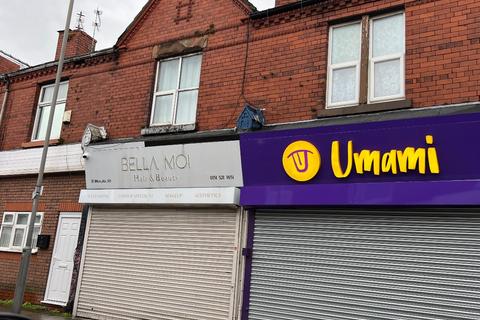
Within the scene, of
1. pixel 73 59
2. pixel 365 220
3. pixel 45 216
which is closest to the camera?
pixel 365 220

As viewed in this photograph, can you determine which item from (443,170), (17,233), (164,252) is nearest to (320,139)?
(443,170)

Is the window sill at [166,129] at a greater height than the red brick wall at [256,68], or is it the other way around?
the red brick wall at [256,68]

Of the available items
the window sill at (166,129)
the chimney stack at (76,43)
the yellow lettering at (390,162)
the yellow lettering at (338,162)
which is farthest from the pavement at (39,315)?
the chimney stack at (76,43)

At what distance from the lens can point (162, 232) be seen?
9.87 meters

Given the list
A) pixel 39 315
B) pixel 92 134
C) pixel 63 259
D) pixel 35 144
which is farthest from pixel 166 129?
pixel 39 315

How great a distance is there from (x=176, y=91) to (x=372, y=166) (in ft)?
16.9

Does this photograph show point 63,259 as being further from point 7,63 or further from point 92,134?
point 7,63

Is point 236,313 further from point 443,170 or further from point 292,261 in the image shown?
point 443,170

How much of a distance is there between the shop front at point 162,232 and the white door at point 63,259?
0.57 m

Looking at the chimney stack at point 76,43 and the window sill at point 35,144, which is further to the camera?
the chimney stack at point 76,43

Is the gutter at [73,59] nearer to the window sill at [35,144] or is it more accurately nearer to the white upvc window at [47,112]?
the white upvc window at [47,112]

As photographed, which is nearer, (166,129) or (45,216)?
(166,129)

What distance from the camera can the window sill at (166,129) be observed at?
10.1 metres

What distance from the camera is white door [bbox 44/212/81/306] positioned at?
36.1 ft
